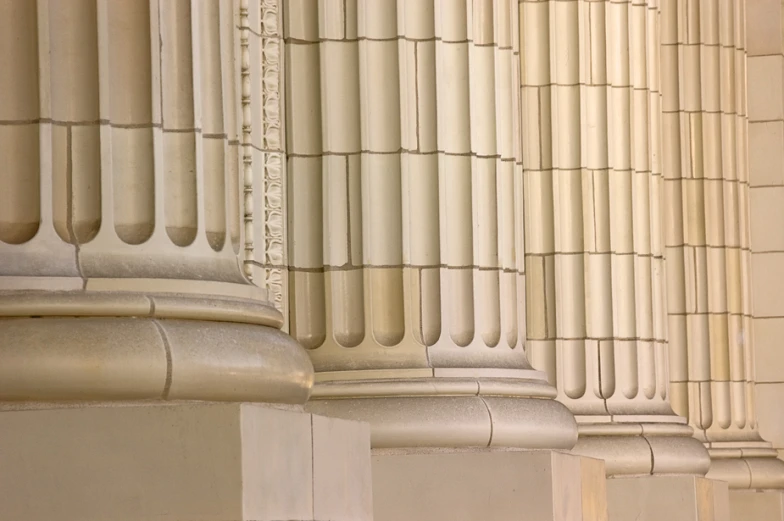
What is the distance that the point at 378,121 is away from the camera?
34.7 feet

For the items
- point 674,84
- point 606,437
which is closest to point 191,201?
point 606,437

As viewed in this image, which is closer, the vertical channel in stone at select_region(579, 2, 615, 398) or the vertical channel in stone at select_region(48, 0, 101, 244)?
the vertical channel in stone at select_region(48, 0, 101, 244)

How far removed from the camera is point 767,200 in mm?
22469

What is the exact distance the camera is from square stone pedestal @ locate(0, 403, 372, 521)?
6.06 meters

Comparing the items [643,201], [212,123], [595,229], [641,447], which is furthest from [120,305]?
[643,201]

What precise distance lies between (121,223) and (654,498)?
332 inches

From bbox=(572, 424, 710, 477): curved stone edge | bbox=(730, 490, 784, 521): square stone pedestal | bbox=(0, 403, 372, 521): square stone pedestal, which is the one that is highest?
bbox=(0, 403, 372, 521): square stone pedestal

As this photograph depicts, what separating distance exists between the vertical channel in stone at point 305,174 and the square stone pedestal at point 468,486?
1.17m

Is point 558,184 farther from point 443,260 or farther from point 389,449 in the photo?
point 389,449

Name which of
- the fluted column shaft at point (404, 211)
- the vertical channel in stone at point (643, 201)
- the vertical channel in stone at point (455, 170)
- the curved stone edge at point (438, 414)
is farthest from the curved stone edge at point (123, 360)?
the vertical channel in stone at point (643, 201)

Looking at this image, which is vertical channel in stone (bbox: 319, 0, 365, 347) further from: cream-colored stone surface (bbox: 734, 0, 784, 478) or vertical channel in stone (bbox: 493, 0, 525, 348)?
cream-colored stone surface (bbox: 734, 0, 784, 478)

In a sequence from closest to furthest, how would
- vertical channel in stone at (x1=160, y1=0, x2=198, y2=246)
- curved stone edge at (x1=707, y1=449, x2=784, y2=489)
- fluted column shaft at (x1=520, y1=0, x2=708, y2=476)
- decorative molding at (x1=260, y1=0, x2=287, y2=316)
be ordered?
vertical channel in stone at (x1=160, y1=0, x2=198, y2=246)
decorative molding at (x1=260, y1=0, x2=287, y2=316)
fluted column shaft at (x1=520, y1=0, x2=708, y2=476)
curved stone edge at (x1=707, y1=449, x2=784, y2=489)

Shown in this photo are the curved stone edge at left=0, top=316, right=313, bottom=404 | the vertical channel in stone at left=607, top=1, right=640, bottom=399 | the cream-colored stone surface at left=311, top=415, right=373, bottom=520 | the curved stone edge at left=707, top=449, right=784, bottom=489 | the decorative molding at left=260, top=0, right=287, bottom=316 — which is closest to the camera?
the curved stone edge at left=0, top=316, right=313, bottom=404

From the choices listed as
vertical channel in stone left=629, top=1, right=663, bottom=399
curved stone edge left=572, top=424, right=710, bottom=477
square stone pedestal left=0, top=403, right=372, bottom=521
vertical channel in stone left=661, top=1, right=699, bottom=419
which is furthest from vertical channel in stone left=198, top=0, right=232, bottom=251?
vertical channel in stone left=661, top=1, right=699, bottom=419
